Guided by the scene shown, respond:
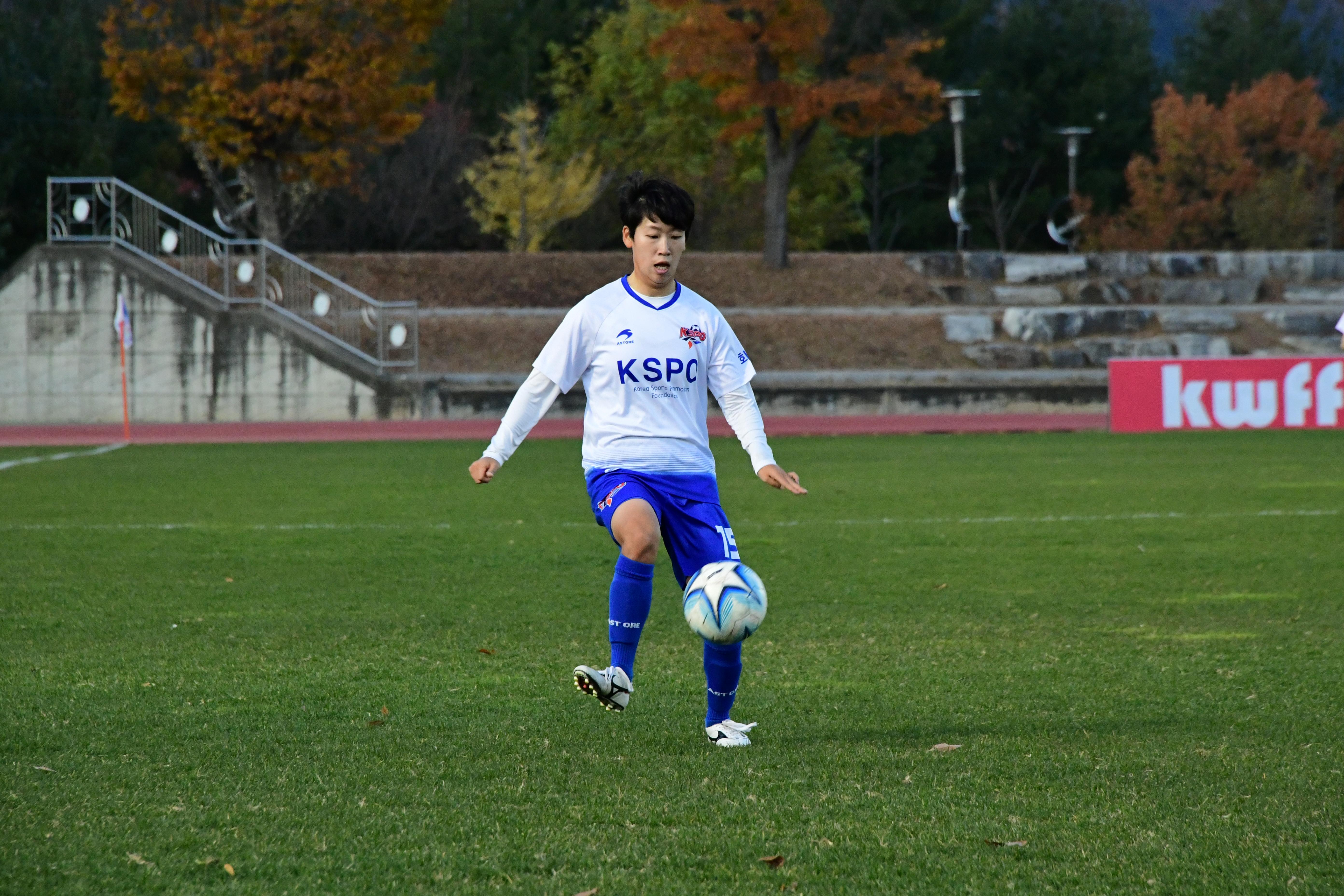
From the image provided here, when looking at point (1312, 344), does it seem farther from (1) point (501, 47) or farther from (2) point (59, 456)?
(1) point (501, 47)

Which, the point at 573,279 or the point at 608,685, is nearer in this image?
the point at 608,685

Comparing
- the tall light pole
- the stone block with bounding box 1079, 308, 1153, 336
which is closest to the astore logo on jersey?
the stone block with bounding box 1079, 308, 1153, 336

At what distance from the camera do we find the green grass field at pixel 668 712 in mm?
3988

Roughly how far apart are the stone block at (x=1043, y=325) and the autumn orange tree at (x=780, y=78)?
575 cm

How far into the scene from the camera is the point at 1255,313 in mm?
34312

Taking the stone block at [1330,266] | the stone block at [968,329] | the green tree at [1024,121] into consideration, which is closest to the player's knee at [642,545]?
the stone block at [968,329]

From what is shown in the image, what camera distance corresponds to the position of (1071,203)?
54.4 m

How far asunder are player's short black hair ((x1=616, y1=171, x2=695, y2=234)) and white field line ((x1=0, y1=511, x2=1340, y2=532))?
692 cm

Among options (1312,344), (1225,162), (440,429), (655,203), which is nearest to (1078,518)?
(655,203)

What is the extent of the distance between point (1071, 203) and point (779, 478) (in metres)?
51.7

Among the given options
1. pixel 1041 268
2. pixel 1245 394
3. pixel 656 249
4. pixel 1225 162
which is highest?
pixel 1225 162

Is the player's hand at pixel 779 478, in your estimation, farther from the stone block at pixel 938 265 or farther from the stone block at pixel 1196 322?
the stone block at pixel 938 265

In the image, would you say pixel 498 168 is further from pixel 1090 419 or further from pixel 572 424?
pixel 1090 419

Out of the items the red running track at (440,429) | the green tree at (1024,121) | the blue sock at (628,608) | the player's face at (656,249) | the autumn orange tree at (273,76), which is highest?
the green tree at (1024,121)
